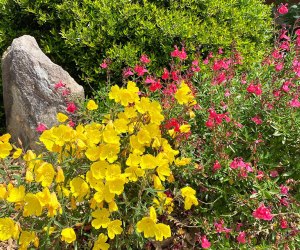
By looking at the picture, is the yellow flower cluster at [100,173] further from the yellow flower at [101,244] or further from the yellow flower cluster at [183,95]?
the yellow flower cluster at [183,95]

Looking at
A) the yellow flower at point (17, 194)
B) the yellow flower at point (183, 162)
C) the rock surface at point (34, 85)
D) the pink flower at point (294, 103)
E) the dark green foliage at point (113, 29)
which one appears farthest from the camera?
the dark green foliage at point (113, 29)

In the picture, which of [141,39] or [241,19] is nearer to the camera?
[141,39]

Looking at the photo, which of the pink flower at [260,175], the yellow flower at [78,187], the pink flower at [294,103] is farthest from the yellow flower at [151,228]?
the pink flower at [294,103]

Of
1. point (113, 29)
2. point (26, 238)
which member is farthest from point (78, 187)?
point (113, 29)

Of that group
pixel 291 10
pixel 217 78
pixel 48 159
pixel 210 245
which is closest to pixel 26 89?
pixel 48 159

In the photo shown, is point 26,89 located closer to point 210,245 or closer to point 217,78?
point 217,78

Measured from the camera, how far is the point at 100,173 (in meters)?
2.58

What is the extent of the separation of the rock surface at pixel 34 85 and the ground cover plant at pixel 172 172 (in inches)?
21.7

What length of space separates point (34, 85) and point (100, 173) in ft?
5.79

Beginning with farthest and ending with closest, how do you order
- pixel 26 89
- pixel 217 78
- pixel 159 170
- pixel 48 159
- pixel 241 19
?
pixel 241 19
pixel 26 89
pixel 217 78
pixel 48 159
pixel 159 170

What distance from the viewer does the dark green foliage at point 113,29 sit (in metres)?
4.21

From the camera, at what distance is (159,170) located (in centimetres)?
270

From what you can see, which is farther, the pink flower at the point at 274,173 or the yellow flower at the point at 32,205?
the pink flower at the point at 274,173

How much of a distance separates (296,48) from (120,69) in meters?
1.50
